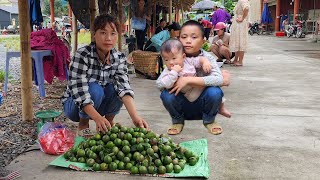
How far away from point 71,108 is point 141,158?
89 centimetres

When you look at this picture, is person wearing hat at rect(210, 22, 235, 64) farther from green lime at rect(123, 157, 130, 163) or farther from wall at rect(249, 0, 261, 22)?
wall at rect(249, 0, 261, 22)

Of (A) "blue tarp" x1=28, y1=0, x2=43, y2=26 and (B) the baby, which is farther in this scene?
(A) "blue tarp" x1=28, y1=0, x2=43, y2=26

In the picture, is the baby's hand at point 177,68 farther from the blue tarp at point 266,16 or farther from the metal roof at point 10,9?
the metal roof at point 10,9

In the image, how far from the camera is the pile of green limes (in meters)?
2.62

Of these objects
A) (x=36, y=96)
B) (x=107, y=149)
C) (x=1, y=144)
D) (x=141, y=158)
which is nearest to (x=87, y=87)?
(x=107, y=149)

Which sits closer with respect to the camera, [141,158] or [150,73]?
[141,158]

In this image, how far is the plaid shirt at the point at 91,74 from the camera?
2909 millimetres

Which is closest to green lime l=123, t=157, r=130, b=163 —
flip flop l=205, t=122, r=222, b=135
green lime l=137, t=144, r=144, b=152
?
green lime l=137, t=144, r=144, b=152

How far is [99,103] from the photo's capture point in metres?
3.12

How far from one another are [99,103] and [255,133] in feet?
5.11

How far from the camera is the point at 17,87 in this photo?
649 cm

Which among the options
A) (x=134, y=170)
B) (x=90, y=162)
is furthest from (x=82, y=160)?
(x=134, y=170)

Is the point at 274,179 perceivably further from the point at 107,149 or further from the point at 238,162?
the point at 107,149

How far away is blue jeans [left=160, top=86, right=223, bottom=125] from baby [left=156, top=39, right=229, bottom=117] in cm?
5
